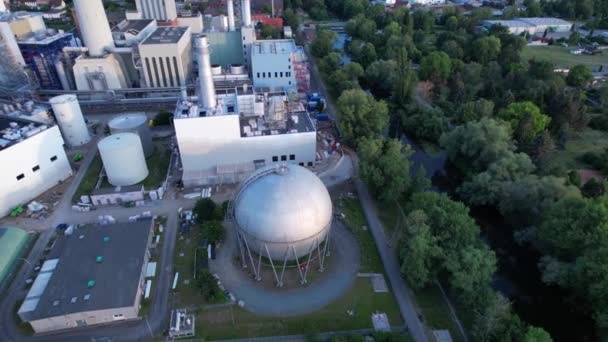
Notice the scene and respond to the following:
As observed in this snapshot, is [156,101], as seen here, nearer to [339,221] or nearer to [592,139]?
[339,221]

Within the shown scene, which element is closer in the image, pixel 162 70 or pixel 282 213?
pixel 282 213

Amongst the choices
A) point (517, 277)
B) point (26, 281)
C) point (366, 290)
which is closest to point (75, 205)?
point (26, 281)

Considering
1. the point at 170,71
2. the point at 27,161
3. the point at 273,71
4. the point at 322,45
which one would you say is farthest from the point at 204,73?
the point at 322,45

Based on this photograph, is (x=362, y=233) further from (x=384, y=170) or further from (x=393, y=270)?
(x=384, y=170)

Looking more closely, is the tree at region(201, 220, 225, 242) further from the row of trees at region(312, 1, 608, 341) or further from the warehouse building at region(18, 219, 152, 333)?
the row of trees at region(312, 1, 608, 341)

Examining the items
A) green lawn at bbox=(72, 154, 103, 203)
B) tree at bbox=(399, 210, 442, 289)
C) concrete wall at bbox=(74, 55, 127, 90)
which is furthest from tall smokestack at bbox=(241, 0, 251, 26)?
tree at bbox=(399, 210, 442, 289)
